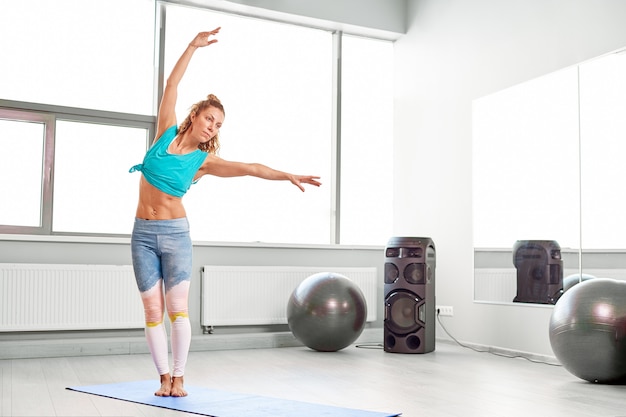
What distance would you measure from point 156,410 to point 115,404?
27 centimetres

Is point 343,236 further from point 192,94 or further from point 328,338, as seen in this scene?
point 192,94

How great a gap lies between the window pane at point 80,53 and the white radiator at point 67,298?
139cm

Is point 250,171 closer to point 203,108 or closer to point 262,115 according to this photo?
point 203,108

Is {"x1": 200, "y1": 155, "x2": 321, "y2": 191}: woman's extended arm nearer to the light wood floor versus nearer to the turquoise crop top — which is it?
the turquoise crop top

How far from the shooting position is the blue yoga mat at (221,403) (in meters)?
3.15

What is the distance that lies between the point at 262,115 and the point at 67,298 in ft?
7.71

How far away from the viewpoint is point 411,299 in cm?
548

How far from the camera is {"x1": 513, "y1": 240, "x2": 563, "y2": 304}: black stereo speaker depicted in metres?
4.98

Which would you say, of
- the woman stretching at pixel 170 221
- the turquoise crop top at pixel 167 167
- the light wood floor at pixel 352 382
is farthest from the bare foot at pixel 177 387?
the turquoise crop top at pixel 167 167

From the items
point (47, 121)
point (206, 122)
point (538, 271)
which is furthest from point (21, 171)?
point (538, 271)

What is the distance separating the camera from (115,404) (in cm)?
334

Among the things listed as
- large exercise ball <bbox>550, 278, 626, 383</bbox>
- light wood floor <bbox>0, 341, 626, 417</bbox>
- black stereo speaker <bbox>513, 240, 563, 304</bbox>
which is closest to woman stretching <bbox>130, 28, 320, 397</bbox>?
light wood floor <bbox>0, 341, 626, 417</bbox>

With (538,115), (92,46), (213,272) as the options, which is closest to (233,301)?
(213,272)

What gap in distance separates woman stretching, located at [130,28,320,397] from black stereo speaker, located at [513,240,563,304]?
2335 millimetres
